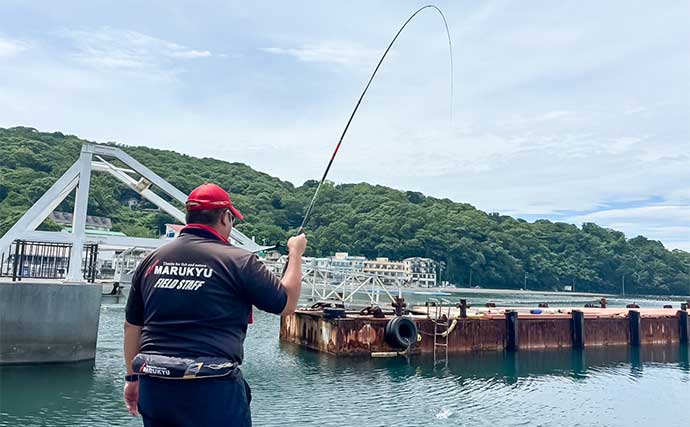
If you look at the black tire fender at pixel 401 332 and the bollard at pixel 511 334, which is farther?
the bollard at pixel 511 334

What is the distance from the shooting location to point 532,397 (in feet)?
60.2

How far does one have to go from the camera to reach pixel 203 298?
2744mm

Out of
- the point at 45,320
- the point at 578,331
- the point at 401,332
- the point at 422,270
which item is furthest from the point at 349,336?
the point at 422,270

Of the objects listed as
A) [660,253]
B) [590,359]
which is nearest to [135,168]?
[590,359]

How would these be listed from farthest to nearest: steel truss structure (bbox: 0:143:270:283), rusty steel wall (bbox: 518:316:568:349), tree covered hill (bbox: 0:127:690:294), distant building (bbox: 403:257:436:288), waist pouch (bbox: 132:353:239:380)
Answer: distant building (bbox: 403:257:436:288) → tree covered hill (bbox: 0:127:690:294) → rusty steel wall (bbox: 518:316:568:349) → steel truss structure (bbox: 0:143:270:283) → waist pouch (bbox: 132:353:239:380)

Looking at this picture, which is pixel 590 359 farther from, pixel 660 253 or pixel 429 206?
pixel 660 253

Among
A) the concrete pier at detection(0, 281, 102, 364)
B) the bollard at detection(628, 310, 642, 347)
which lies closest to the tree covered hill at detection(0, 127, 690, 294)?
the bollard at detection(628, 310, 642, 347)

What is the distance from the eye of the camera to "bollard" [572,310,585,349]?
95.6 feet

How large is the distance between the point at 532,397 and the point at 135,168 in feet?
58.7

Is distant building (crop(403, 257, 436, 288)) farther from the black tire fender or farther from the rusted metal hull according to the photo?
the black tire fender

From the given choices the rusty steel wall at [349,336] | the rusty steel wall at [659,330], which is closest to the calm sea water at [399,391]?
the rusty steel wall at [349,336]

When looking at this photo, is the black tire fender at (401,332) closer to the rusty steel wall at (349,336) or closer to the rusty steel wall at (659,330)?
the rusty steel wall at (349,336)

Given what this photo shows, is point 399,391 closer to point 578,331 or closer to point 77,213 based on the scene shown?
point 77,213

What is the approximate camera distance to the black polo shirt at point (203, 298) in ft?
9.01
